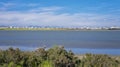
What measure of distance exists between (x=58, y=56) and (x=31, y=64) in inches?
56.3

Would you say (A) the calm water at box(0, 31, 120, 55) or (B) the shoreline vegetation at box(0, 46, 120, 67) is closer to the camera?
(B) the shoreline vegetation at box(0, 46, 120, 67)

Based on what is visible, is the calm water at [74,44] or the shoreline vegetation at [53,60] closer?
the shoreline vegetation at [53,60]

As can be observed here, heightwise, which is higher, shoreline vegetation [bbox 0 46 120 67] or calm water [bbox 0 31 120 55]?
shoreline vegetation [bbox 0 46 120 67]

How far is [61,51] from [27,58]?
1.94m

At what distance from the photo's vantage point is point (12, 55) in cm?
1683

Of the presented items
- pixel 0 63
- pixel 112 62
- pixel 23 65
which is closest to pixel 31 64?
pixel 23 65

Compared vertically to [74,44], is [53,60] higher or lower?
higher

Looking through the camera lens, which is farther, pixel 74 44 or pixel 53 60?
pixel 74 44

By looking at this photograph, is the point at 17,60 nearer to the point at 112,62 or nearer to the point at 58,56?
the point at 58,56

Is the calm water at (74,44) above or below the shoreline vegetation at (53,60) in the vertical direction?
below

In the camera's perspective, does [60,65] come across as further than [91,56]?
No

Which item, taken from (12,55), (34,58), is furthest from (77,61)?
(12,55)

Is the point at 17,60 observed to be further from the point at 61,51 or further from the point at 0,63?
the point at 61,51

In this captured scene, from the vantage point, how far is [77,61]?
1766 centimetres
